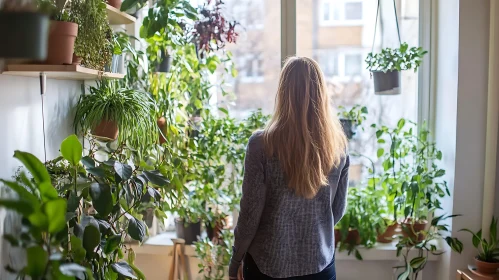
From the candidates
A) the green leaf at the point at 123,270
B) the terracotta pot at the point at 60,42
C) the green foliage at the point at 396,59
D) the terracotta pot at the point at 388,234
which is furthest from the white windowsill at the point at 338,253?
the terracotta pot at the point at 60,42

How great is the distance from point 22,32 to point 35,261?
611mm

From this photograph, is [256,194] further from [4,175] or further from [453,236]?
[453,236]

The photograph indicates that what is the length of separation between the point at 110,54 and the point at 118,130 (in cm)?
30

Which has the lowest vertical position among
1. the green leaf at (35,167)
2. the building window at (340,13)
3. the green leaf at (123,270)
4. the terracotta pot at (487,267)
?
the terracotta pot at (487,267)

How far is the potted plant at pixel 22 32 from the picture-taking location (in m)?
1.50

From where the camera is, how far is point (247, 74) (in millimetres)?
3082

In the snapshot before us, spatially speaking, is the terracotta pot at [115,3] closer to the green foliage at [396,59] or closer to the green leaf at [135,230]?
the green leaf at [135,230]

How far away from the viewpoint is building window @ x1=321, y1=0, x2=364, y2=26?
301 centimetres

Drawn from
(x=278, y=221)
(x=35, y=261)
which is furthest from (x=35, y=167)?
(x=278, y=221)

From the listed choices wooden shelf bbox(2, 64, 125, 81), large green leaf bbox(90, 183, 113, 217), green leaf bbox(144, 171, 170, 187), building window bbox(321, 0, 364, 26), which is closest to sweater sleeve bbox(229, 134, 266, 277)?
green leaf bbox(144, 171, 170, 187)

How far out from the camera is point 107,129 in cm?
218

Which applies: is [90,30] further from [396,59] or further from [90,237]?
[396,59]

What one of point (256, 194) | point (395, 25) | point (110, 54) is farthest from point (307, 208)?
point (395, 25)

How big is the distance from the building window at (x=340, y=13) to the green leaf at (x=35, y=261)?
210 centimetres
